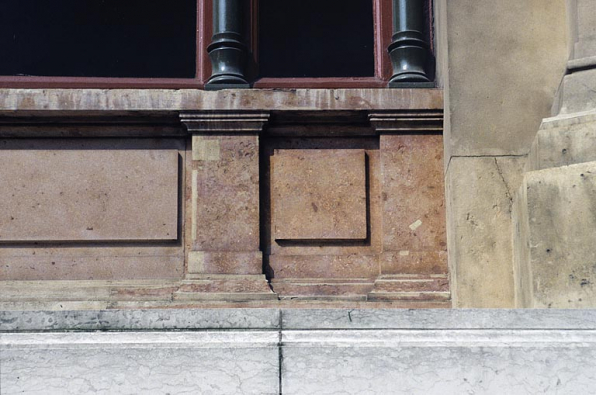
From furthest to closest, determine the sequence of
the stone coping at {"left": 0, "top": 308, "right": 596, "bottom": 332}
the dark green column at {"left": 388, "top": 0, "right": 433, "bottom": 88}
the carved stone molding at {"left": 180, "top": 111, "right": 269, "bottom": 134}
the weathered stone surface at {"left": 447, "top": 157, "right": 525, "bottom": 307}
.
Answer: the dark green column at {"left": 388, "top": 0, "right": 433, "bottom": 88}, the carved stone molding at {"left": 180, "top": 111, "right": 269, "bottom": 134}, the weathered stone surface at {"left": 447, "top": 157, "right": 525, "bottom": 307}, the stone coping at {"left": 0, "top": 308, "right": 596, "bottom": 332}

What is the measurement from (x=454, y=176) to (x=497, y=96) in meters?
0.69

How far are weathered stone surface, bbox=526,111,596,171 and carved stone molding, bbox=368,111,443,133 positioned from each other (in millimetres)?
1300

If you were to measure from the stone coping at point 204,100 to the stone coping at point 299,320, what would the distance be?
2.89 m

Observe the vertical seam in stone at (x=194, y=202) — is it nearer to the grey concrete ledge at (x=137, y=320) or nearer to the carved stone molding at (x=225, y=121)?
the carved stone molding at (x=225, y=121)

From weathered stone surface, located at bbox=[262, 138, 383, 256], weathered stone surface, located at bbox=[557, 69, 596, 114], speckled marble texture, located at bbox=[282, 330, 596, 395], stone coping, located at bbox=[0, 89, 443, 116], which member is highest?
stone coping, located at bbox=[0, 89, 443, 116]

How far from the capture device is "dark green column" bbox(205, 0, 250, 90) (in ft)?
21.2

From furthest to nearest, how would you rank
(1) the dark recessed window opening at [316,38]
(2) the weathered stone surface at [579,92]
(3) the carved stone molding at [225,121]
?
(1) the dark recessed window opening at [316,38] < (3) the carved stone molding at [225,121] < (2) the weathered stone surface at [579,92]

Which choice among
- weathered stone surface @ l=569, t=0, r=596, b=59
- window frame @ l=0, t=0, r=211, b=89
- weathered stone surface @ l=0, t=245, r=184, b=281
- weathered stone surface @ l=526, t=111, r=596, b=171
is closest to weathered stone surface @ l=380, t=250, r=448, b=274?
weathered stone surface @ l=526, t=111, r=596, b=171

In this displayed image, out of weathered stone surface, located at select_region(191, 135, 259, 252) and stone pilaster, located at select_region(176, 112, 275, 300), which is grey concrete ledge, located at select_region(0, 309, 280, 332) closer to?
stone pilaster, located at select_region(176, 112, 275, 300)

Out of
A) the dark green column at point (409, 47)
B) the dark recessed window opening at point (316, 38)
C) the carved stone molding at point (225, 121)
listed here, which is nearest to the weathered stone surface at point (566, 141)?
the dark green column at point (409, 47)

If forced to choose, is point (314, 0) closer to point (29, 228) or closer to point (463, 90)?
point (463, 90)

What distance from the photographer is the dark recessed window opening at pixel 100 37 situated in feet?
24.3

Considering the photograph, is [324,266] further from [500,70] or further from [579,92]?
[579,92]

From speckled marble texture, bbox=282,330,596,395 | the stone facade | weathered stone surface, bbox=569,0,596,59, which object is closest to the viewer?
speckled marble texture, bbox=282,330,596,395
